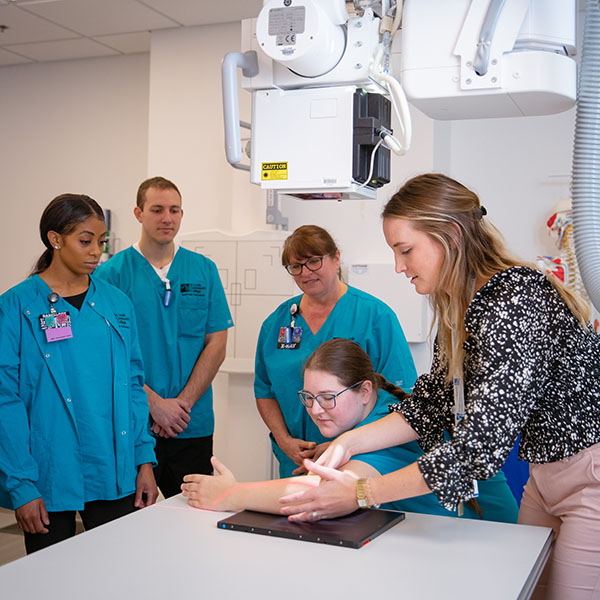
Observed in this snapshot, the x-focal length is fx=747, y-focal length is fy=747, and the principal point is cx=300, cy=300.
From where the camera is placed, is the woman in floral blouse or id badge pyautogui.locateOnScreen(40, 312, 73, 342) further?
id badge pyautogui.locateOnScreen(40, 312, 73, 342)

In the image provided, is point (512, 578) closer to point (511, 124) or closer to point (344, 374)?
point (344, 374)

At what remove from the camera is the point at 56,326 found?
2.12m

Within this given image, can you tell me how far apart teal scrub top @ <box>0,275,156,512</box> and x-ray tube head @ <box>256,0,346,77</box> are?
3.62 feet

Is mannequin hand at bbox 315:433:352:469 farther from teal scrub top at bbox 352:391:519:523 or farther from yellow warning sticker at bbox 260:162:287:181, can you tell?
yellow warning sticker at bbox 260:162:287:181

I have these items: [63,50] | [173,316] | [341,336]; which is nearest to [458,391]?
[341,336]

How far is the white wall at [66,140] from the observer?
454cm

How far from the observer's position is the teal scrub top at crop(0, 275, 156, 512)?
2.04 metres

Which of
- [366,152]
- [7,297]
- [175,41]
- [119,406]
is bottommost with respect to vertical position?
[119,406]

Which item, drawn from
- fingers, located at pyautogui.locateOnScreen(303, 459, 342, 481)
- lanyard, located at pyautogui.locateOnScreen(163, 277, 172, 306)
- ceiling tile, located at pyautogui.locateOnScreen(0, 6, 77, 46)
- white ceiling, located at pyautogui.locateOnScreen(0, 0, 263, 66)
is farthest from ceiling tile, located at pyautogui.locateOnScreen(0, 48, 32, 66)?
fingers, located at pyautogui.locateOnScreen(303, 459, 342, 481)

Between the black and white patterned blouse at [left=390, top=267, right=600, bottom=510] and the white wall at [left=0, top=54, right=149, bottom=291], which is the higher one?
the white wall at [left=0, top=54, right=149, bottom=291]

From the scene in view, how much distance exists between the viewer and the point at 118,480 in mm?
2197

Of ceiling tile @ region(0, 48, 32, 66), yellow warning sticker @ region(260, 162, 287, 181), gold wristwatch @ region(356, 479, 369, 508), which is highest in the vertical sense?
ceiling tile @ region(0, 48, 32, 66)

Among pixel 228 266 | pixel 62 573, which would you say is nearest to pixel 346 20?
pixel 62 573

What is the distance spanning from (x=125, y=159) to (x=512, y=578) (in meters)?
3.81
